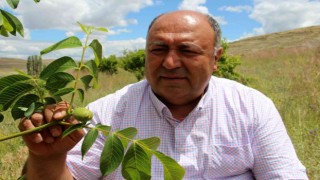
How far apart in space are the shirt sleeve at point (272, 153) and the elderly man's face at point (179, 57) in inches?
13.4

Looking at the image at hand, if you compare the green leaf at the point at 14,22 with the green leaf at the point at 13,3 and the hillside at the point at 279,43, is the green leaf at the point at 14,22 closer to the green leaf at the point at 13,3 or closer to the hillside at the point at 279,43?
the green leaf at the point at 13,3

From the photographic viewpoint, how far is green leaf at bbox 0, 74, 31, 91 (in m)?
0.90

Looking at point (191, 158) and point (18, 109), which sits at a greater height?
point (18, 109)

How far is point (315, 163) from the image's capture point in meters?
3.02

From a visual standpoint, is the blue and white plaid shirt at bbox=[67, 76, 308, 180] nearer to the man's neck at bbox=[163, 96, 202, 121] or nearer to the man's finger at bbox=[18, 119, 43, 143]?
the man's neck at bbox=[163, 96, 202, 121]

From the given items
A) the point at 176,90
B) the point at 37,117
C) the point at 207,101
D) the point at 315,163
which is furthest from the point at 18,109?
the point at 315,163

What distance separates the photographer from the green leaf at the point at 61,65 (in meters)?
0.93

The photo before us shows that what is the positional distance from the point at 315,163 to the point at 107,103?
177 centimetres

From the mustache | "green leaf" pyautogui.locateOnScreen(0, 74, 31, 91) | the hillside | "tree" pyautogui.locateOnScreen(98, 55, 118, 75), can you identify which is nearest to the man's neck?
the mustache

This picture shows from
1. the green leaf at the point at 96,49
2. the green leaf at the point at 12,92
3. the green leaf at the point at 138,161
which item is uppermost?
the green leaf at the point at 96,49

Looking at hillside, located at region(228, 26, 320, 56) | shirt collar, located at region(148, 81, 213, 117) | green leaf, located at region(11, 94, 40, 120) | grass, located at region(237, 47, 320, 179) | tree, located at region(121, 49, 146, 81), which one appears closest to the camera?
green leaf, located at region(11, 94, 40, 120)

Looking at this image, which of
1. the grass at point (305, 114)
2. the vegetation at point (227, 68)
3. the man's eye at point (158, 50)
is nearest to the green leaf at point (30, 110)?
the man's eye at point (158, 50)

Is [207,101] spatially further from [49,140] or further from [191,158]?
[49,140]

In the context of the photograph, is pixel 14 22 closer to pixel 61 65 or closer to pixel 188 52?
pixel 61 65
